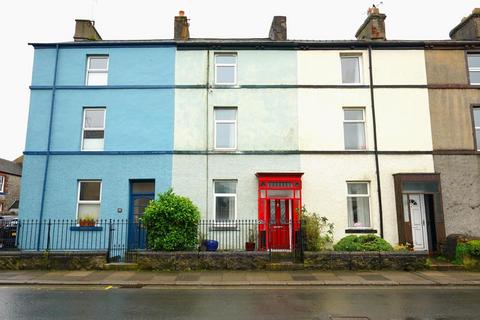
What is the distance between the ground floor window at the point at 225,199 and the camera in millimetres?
15883

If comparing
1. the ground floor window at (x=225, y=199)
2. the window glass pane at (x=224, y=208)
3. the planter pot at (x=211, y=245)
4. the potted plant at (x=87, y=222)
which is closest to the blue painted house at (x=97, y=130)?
the potted plant at (x=87, y=222)

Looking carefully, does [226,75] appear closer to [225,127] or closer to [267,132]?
[225,127]

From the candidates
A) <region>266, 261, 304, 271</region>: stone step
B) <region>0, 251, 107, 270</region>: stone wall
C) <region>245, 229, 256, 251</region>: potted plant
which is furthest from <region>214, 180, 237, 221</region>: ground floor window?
<region>0, 251, 107, 270</region>: stone wall

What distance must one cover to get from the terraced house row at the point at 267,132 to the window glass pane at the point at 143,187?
64mm

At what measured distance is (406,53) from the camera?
16.9 metres

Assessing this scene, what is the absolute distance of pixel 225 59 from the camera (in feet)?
56.8

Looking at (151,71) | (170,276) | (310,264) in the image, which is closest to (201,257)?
(170,276)

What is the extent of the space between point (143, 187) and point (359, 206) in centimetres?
967

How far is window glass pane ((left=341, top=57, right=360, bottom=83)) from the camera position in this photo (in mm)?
17156

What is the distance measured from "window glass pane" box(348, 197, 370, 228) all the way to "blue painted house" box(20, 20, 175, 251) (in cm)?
816

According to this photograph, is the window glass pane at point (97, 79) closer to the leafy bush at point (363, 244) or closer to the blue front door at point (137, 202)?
the blue front door at point (137, 202)

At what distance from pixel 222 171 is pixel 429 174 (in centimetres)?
890

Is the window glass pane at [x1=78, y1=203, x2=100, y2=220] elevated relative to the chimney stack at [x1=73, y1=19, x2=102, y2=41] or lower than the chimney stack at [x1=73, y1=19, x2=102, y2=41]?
lower

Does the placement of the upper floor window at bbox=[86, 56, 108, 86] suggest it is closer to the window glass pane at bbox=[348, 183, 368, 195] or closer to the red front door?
the red front door
